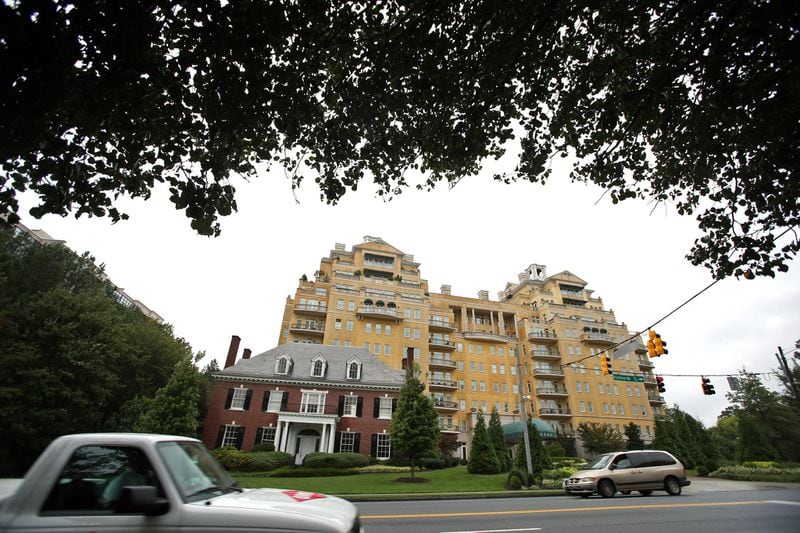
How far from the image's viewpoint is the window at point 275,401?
33.6 meters

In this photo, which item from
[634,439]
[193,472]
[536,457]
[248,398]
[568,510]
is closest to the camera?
[193,472]

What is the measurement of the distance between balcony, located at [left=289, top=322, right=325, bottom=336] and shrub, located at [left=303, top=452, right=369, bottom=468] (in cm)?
2206

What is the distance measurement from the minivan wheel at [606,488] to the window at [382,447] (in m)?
22.0

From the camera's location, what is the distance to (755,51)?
20.4 ft

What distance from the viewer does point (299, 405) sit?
3388 centimetres

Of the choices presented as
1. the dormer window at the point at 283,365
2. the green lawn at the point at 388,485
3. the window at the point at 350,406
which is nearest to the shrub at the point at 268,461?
the green lawn at the point at 388,485

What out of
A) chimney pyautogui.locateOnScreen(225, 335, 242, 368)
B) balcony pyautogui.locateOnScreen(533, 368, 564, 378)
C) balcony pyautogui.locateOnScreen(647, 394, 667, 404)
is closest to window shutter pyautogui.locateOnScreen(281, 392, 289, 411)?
chimney pyautogui.locateOnScreen(225, 335, 242, 368)

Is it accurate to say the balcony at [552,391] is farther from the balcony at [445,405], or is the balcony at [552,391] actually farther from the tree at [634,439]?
the balcony at [445,405]

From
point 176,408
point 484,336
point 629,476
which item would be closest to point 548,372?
point 484,336

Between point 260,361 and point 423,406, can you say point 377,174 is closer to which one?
point 423,406

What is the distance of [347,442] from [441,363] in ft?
72.7

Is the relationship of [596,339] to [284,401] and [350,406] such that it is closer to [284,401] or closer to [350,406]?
[350,406]

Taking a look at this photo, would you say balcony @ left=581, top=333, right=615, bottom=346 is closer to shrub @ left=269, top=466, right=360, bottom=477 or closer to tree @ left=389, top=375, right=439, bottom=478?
tree @ left=389, top=375, right=439, bottom=478

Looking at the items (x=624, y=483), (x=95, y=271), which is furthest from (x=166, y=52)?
(x=95, y=271)
